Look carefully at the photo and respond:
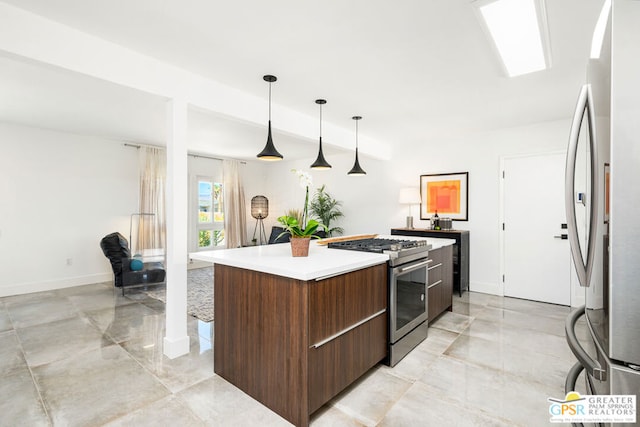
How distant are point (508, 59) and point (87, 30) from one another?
329 centimetres

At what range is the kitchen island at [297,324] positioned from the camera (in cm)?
182

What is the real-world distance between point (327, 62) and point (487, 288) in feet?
13.7

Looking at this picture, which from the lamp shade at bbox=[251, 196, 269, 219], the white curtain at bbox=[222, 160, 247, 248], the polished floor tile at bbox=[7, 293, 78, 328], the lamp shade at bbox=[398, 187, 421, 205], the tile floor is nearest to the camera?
the tile floor

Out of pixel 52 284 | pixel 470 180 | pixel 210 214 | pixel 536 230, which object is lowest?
pixel 52 284

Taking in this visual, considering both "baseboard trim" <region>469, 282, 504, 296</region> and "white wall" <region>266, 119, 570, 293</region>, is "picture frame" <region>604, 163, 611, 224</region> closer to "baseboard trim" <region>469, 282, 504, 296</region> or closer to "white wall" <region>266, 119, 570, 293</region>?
"white wall" <region>266, 119, 570, 293</region>

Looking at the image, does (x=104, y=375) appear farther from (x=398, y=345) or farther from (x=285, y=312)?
(x=398, y=345)

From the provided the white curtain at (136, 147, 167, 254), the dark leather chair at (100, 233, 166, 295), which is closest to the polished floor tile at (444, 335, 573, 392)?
the dark leather chair at (100, 233, 166, 295)

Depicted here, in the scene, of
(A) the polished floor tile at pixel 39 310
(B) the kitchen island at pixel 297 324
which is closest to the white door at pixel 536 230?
(B) the kitchen island at pixel 297 324

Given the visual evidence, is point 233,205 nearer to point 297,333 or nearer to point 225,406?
point 225,406

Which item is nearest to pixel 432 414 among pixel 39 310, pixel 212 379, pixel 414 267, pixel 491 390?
pixel 491 390

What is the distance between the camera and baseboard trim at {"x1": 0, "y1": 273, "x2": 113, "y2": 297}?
471 cm

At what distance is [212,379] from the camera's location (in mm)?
2359

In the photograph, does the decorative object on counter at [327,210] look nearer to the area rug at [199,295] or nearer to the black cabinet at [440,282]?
the area rug at [199,295]

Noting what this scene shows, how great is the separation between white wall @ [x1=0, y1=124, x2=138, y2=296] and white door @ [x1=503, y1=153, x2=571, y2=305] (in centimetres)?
652
